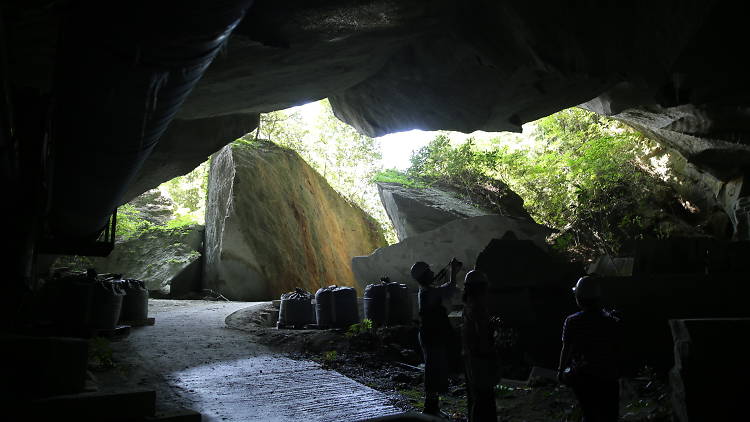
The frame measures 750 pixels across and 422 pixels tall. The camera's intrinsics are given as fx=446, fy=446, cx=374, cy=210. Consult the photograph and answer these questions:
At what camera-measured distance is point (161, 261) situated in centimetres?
1595

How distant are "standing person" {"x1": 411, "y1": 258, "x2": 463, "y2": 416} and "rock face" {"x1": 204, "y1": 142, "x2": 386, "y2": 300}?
40.2 feet

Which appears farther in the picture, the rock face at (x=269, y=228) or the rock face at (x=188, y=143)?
the rock face at (x=269, y=228)

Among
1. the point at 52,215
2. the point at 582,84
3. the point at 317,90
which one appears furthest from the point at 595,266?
the point at 52,215

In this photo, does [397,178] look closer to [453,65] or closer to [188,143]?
[188,143]

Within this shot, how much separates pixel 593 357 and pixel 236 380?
4128 millimetres

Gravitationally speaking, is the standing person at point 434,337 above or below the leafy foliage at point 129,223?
below

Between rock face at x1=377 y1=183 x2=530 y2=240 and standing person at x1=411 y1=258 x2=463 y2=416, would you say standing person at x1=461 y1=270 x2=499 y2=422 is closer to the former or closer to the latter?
standing person at x1=411 y1=258 x2=463 y2=416

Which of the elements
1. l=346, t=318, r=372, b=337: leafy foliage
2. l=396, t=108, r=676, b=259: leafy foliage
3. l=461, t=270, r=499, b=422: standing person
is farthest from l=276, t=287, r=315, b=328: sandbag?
l=396, t=108, r=676, b=259: leafy foliage

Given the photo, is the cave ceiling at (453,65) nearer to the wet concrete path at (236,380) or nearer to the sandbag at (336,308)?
the wet concrete path at (236,380)

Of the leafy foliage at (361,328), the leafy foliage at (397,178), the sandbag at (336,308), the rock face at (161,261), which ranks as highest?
the leafy foliage at (397,178)

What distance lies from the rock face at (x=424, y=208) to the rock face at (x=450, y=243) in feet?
3.48

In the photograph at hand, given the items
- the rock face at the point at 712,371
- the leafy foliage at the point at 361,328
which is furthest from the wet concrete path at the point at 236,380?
the rock face at the point at 712,371

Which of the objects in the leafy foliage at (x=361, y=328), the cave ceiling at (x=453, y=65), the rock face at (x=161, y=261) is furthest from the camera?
the rock face at (x=161, y=261)

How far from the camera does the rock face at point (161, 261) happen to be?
15164 mm
